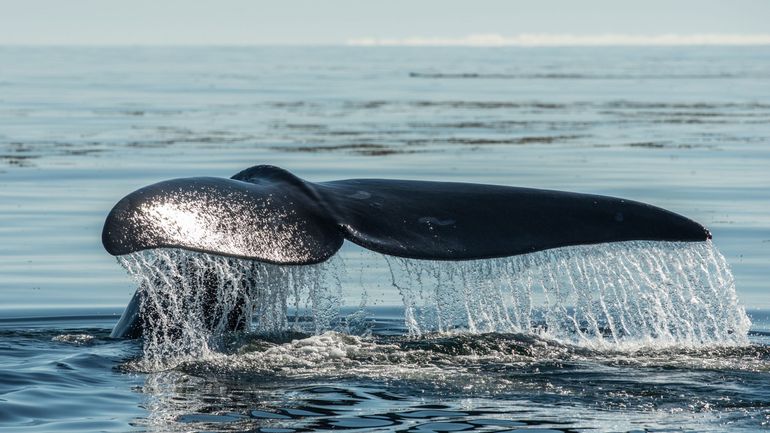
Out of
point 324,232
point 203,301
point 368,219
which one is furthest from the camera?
point 203,301

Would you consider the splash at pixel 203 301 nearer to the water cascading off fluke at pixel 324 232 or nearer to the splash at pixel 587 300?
the water cascading off fluke at pixel 324 232

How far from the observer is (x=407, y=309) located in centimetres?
662

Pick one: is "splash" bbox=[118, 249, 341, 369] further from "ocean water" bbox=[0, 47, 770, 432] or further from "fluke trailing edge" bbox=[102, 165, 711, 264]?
"fluke trailing edge" bbox=[102, 165, 711, 264]

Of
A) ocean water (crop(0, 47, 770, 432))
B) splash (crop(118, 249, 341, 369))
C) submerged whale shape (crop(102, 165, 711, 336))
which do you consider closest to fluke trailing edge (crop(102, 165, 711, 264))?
submerged whale shape (crop(102, 165, 711, 336))

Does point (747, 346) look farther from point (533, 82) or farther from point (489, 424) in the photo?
point (533, 82)

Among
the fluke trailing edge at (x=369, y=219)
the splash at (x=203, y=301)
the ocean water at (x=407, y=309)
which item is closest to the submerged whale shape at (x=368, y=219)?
the fluke trailing edge at (x=369, y=219)

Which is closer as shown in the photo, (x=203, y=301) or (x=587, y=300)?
(x=203, y=301)

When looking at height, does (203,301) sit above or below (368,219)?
below

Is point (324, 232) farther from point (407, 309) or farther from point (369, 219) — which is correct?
point (407, 309)

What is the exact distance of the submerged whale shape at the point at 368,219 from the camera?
4621 mm

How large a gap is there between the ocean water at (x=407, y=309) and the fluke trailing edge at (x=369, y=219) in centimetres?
11

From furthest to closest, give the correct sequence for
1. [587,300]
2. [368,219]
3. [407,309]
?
[407,309] < [587,300] < [368,219]

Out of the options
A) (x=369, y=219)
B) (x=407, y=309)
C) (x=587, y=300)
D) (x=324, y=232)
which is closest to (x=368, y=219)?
(x=369, y=219)

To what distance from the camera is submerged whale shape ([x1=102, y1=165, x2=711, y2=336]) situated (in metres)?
4.62
